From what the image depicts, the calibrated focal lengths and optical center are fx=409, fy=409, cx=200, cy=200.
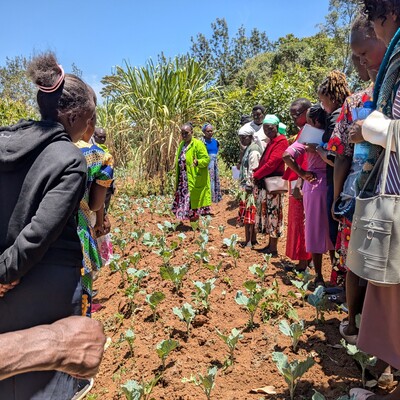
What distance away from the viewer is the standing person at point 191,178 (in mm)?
7219

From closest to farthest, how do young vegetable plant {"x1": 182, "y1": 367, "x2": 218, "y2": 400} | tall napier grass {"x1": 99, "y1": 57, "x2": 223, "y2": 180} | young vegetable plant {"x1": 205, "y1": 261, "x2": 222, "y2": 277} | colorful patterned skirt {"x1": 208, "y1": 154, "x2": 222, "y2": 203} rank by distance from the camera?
young vegetable plant {"x1": 182, "y1": 367, "x2": 218, "y2": 400} → young vegetable plant {"x1": 205, "y1": 261, "x2": 222, "y2": 277} → colorful patterned skirt {"x1": 208, "y1": 154, "x2": 222, "y2": 203} → tall napier grass {"x1": 99, "y1": 57, "x2": 223, "y2": 180}

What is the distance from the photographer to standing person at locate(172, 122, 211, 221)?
7219 mm

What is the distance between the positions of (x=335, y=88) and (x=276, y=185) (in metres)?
1.73

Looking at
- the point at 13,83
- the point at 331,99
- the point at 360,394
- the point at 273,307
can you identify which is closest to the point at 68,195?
the point at 360,394

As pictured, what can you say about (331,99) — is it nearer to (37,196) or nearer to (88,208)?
(88,208)

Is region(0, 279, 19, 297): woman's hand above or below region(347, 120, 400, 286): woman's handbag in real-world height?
below

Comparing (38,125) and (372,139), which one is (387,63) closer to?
(372,139)

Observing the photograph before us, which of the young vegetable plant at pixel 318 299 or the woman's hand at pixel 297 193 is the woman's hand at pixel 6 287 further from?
the woman's hand at pixel 297 193

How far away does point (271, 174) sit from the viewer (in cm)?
514

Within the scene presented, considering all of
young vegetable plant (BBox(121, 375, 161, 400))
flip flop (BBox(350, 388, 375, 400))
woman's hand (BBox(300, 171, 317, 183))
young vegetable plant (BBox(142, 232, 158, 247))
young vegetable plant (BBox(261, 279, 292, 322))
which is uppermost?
woman's hand (BBox(300, 171, 317, 183))

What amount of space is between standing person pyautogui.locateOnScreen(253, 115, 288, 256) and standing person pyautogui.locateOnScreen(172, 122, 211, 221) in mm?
2125

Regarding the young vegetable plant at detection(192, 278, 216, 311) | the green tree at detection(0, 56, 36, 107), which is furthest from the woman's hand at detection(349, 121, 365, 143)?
the green tree at detection(0, 56, 36, 107)

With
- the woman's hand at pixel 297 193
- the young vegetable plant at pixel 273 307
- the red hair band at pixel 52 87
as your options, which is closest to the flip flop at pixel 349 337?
the young vegetable plant at pixel 273 307

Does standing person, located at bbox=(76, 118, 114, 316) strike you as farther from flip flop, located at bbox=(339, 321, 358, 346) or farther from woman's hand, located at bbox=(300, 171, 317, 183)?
woman's hand, located at bbox=(300, 171, 317, 183)
